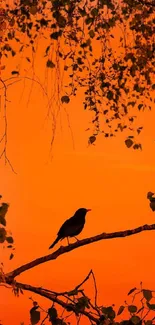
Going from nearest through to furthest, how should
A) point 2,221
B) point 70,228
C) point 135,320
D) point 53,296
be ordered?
point 2,221 → point 135,320 → point 53,296 → point 70,228

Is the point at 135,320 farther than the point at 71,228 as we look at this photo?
No

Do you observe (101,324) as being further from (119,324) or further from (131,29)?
(131,29)

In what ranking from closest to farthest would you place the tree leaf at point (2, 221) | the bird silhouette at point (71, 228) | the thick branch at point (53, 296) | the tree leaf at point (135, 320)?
the tree leaf at point (2, 221), the tree leaf at point (135, 320), the thick branch at point (53, 296), the bird silhouette at point (71, 228)

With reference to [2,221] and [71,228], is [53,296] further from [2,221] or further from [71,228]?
[71,228]

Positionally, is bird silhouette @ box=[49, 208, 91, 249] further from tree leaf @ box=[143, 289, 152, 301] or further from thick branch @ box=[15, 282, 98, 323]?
tree leaf @ box=[143, 289, 152, 301]

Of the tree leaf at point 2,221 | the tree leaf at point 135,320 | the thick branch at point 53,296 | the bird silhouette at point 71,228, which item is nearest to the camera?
the tree leaf at point 2,221

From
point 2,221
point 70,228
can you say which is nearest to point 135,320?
point 2,221

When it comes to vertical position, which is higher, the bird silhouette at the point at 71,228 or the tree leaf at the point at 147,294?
the bird silhouette at the point at 71,228

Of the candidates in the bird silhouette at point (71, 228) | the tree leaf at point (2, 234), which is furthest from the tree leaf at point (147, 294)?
the bird silhouette at point (71, 228)

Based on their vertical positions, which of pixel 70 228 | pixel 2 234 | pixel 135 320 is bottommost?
pixel 135 320

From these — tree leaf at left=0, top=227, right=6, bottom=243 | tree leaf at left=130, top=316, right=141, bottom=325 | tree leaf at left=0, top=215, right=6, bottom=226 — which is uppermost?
tree leaf at left=0, top=215, right=6, bottom=226

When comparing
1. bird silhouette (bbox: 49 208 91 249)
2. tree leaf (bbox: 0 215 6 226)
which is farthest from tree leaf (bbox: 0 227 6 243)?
bird silhouette (bbox: 49 208 91 249)

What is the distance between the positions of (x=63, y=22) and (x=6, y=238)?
1.67 m

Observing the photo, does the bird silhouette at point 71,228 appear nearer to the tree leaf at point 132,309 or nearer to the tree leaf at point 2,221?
the tree leaf at point 132,309
